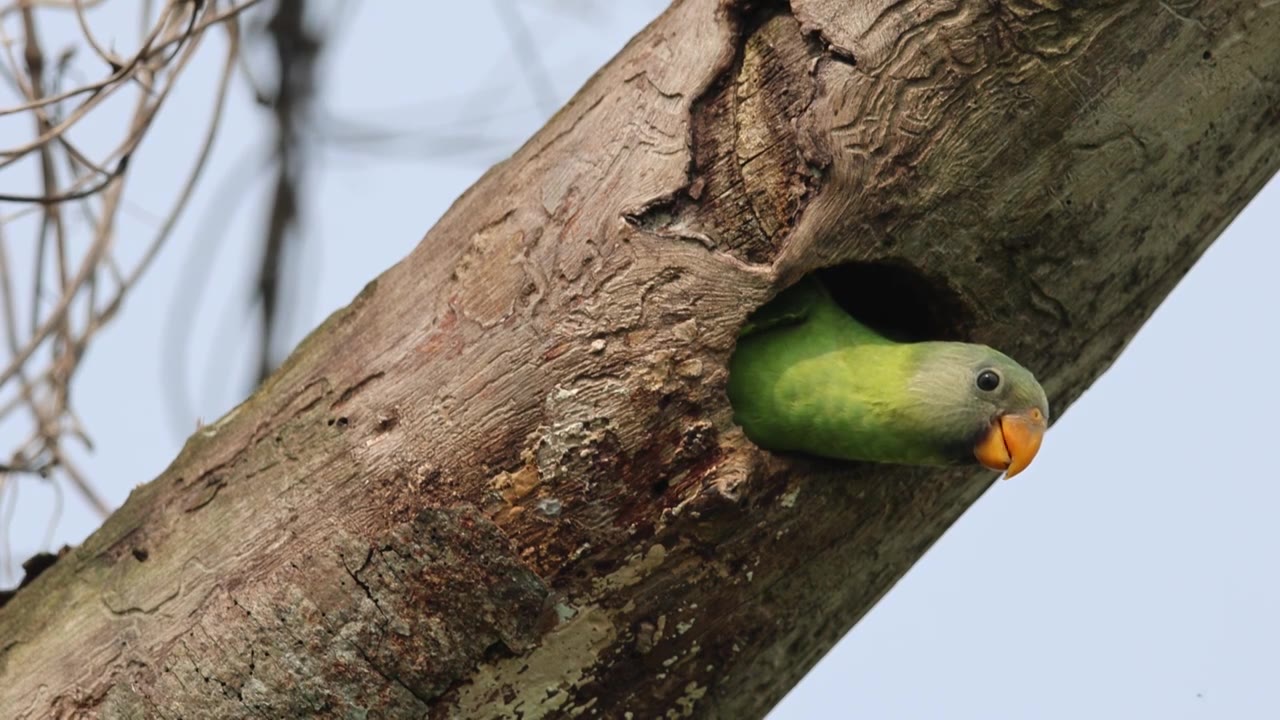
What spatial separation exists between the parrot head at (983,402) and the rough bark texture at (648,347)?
15 centimetres

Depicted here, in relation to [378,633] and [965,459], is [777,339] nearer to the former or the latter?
[965,459]

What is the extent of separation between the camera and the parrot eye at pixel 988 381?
111 inches

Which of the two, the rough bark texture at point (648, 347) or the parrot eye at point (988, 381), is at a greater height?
the rough bark texture at point (648, 347)

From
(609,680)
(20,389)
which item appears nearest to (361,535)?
(609,680)

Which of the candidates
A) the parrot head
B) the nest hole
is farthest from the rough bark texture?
the parrot head

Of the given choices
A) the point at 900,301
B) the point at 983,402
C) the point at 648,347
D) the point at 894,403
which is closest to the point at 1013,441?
the point at 983,402

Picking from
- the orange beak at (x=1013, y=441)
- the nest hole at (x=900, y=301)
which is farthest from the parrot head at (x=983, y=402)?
the nest hole at (x=900, y=301)

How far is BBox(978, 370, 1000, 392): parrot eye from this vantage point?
2826 mm

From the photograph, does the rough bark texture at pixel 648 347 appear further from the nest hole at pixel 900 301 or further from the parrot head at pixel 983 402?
the parrot head at pixel 983 402

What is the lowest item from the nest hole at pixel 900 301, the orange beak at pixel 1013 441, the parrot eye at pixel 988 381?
the orange beak at pixel 1013 441

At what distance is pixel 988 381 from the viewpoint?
2.84m

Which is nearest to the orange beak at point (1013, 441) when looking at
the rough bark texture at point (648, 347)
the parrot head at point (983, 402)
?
the parrot head at point (983, 402)

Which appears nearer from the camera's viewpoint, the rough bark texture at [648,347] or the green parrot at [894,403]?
the rough bark texture at [648,347]

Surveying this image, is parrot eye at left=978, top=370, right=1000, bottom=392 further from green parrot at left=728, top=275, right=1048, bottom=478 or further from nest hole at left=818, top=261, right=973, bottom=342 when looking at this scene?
nest hole at left=818, top=261, right=973, bottom=342
